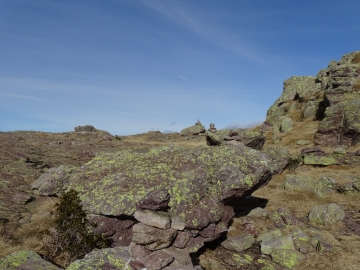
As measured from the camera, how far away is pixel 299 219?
1634 centimetres

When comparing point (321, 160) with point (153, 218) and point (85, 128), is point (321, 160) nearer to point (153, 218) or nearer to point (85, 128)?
point (153, 218)

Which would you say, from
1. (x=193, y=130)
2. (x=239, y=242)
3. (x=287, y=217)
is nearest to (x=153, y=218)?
(x=239, y=242)

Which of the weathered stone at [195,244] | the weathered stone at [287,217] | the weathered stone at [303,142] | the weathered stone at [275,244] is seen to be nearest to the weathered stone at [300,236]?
the weathered stone at [275,244]

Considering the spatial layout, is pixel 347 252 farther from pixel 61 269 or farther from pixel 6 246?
pixel 6 246

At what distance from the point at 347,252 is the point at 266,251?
369cm

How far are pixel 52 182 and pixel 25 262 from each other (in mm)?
7688

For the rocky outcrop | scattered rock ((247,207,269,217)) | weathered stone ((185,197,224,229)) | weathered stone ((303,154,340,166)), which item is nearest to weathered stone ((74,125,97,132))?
the rocky outcrop

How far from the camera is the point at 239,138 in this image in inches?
1135

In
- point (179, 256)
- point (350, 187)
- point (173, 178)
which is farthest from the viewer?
point (350, 187)

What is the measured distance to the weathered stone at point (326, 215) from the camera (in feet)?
50.8

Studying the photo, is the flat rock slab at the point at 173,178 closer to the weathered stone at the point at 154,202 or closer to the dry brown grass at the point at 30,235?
the weathered stone at the point at 154,202

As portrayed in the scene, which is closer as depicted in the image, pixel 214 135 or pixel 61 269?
pixel 61 269

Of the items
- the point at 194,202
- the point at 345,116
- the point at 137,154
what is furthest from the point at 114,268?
the point at 345,116

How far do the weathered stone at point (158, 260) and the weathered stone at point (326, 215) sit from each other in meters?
10.5
